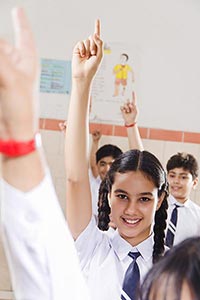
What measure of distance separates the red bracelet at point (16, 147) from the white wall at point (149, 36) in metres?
3.42

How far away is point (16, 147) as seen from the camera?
2.06ft

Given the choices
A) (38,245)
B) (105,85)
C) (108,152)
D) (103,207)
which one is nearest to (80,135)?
(103,207)

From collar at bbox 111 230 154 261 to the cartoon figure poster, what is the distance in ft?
8.29

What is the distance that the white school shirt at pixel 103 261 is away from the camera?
139 centimetres

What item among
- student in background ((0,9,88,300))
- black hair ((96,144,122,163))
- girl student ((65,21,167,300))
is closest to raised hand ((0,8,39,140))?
student in background ((0,9,88,300))

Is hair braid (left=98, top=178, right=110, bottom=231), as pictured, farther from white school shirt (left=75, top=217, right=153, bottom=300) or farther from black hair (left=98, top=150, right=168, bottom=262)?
white school shirt (left=75, top=217, right=153, bottom=300)

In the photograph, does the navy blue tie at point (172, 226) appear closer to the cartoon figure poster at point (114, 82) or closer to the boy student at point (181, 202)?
the boy student at point (181, 202)

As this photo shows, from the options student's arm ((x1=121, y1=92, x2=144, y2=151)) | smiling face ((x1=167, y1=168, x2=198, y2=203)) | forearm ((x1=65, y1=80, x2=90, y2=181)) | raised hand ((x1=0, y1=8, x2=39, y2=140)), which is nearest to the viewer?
raised hand ((x1=0, y1=8, x2=39, y2=140))

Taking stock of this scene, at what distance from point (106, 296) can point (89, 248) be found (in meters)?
0.12

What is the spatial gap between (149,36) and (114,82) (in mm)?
370

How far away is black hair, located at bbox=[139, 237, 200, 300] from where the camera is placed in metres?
0.77

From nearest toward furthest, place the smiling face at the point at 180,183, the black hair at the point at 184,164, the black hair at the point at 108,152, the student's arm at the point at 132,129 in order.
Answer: the student's arm at the point at 132,129 → the smiling face at the point at 180,183 → the black hair at the point at 184,164 → the black hair at the point at 108,152

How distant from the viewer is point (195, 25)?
4023mm

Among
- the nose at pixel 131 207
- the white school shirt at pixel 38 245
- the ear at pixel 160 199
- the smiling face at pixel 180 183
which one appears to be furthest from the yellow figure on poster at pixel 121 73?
the white school shirt at pixel 38 245
